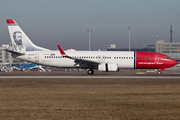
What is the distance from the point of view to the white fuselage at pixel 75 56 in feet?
151

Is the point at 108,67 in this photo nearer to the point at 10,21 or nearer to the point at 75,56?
the point at 75,56

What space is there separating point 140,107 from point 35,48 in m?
35.5

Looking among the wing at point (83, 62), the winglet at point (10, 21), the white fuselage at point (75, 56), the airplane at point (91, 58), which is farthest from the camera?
the winglet at point (10, 21)

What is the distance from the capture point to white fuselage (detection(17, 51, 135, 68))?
4609 cm

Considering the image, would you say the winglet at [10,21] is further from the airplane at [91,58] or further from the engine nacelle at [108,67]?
the engine nacelle at [108,67]

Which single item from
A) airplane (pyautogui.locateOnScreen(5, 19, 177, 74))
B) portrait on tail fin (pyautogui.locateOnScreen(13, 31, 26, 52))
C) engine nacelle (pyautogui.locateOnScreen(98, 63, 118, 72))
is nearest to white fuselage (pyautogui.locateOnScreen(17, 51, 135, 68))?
airplane (pyautogui.locateOnScreen(5, 19, 177, 74))

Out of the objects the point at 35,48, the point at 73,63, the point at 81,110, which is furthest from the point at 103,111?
the point at 35,48

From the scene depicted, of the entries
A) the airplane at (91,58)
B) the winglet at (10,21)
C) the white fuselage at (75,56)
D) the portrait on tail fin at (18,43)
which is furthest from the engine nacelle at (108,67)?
the winglet at (10,21)

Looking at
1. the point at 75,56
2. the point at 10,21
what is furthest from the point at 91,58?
the point at 10,21

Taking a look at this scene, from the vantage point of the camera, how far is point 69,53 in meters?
46.8

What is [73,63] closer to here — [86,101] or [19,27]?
[19,27]

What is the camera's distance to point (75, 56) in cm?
4631

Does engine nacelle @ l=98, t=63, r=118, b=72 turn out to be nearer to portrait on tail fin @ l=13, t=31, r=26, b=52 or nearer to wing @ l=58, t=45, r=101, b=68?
wing @ l=58, t=45, r=101, b=68

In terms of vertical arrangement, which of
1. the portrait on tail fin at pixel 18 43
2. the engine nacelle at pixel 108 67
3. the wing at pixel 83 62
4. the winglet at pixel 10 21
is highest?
the winglet at pixel 10 21
